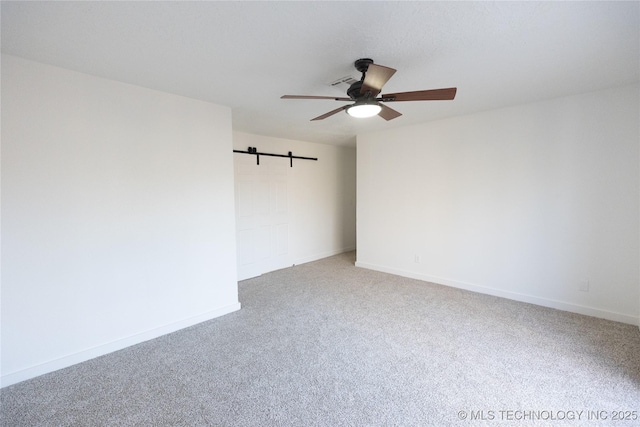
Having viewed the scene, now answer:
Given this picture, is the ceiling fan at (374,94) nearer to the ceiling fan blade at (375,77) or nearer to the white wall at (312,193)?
the ceiling fan blade at (375,77)

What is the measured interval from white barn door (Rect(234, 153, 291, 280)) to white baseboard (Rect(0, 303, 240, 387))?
147 cm

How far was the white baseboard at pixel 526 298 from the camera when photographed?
2.89 m

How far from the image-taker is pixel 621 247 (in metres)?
2.84

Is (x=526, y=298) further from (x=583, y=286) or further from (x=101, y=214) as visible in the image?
(x=101, y=214)

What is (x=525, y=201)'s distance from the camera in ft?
11.1

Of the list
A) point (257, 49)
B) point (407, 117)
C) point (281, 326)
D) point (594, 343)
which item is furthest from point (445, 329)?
point (257, 49)

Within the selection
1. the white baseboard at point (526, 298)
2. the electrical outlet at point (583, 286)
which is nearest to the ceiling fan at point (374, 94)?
the electrical outlet at point (583, 286)

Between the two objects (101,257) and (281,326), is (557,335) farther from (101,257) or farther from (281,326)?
(101,257)

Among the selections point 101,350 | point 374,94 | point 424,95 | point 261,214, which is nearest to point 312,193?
point 261,214

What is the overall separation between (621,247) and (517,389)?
2.00 meters

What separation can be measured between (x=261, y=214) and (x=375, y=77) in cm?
336

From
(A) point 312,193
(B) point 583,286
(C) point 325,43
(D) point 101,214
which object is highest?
(C) point 325,43

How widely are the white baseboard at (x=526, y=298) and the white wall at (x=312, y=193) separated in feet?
4.99

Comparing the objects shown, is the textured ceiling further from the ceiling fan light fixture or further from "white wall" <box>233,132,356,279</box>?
"white wall" <box>233,132,356,279</box>
